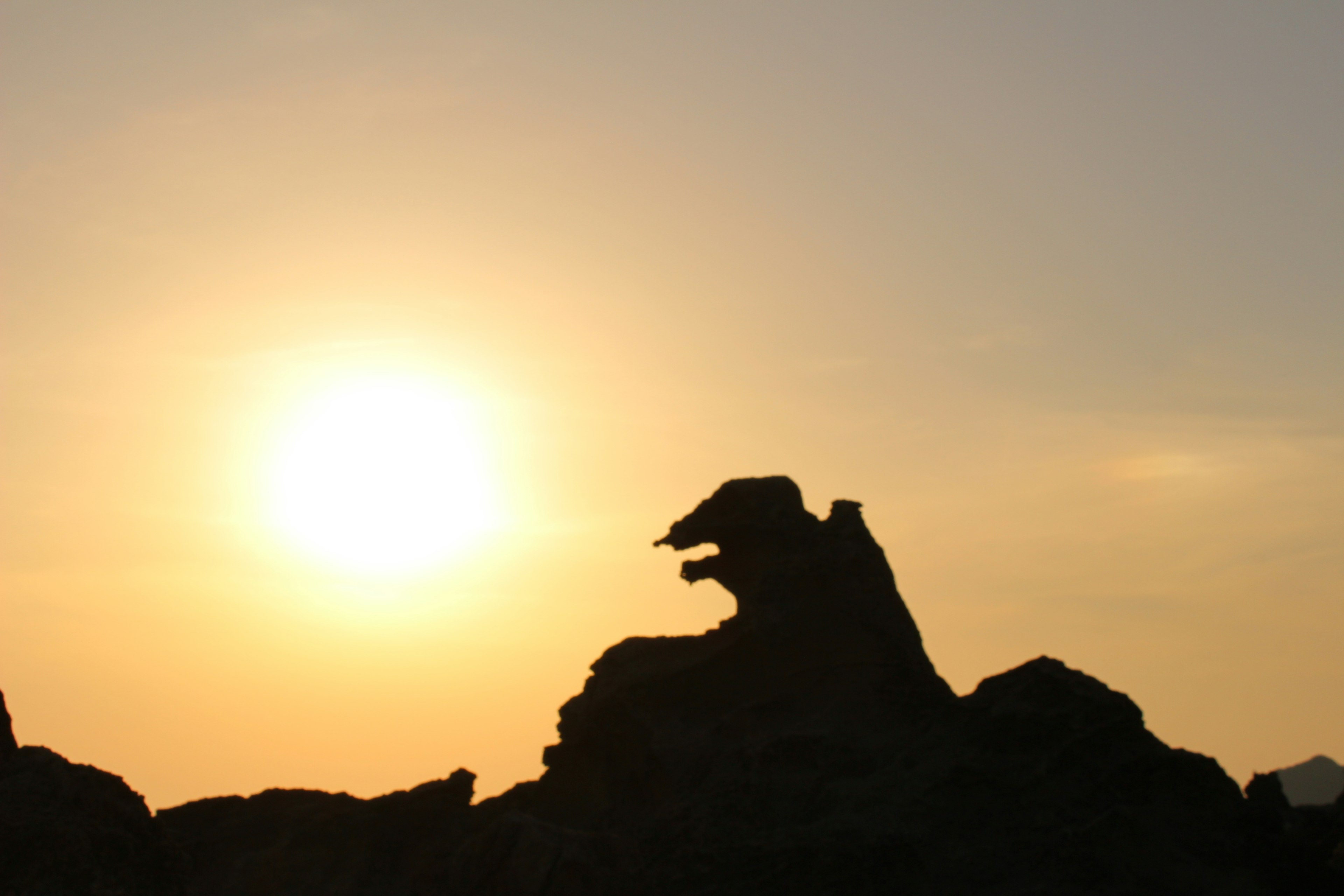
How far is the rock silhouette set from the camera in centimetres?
2333

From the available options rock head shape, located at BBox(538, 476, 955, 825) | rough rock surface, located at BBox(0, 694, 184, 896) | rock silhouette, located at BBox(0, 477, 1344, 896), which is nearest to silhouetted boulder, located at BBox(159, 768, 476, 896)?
rock silhouette, located at BBox(0, 477, 1344, 896)

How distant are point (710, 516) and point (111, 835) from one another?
15532 mm

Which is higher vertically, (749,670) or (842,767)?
(749,670)

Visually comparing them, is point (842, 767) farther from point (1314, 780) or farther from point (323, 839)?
point (1314, 780)

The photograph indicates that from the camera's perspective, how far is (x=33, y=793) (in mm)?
23484

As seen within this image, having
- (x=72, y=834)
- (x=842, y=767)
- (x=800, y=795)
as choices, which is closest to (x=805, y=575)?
(x=842, y=767)

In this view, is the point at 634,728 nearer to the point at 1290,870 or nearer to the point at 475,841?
the point at 475,841

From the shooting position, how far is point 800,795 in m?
25.9

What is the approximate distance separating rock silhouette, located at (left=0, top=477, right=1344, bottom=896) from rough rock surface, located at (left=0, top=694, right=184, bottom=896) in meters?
2.99

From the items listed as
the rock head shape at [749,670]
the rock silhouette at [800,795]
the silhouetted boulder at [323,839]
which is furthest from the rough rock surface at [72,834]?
the rock head shape at [749,670]

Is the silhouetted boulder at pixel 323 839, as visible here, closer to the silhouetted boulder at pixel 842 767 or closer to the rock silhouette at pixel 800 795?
the rock silhouette at pixel 800 795

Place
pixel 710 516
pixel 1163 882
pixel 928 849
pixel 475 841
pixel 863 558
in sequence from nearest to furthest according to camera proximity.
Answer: pixel 1163 882 < pixel 928 849 < pixel 475 841 < pixel 863 558 < pixel 710 516

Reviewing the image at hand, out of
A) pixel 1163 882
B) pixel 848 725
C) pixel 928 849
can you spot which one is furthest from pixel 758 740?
pixel 1163 882

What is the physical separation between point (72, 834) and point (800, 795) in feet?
46.9
